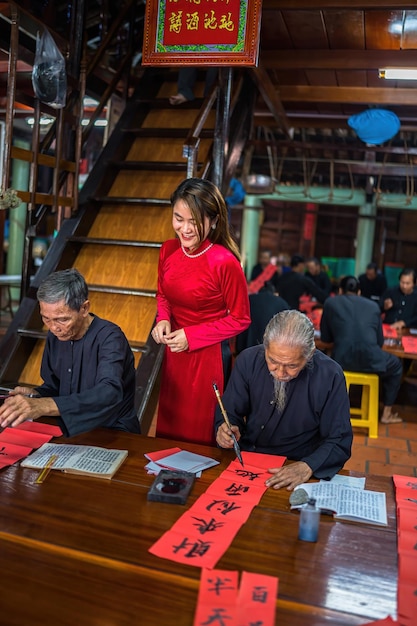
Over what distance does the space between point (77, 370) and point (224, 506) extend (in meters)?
1.06

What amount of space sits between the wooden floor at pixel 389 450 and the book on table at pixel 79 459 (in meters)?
2.34

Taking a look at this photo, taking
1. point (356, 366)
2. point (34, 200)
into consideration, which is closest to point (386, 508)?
point (34, 200)

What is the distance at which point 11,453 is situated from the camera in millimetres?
2365

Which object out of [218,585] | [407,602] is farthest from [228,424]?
[407,602]

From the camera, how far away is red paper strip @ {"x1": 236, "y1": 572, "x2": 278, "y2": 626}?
1.46m

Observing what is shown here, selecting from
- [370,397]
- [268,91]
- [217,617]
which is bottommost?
[370,397]

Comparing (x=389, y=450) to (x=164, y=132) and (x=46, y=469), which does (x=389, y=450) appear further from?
(x=46, y=469)

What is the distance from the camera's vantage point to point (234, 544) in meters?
1.79

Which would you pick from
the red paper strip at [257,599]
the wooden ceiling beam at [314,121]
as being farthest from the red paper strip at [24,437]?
the wooden ceiling beam at [314,121]

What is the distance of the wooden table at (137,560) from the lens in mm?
1482

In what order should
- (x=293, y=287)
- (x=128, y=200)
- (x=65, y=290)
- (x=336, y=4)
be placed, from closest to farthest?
1. (x=65, y=290)
2. (x=336, y=4)
3. (x=128, y=200)
4. (x=293, y=287)

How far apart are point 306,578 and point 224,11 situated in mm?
3295

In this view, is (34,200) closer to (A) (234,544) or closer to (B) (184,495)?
(B) (184,495)

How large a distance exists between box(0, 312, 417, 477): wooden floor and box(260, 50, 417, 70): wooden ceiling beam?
3.20 meters
